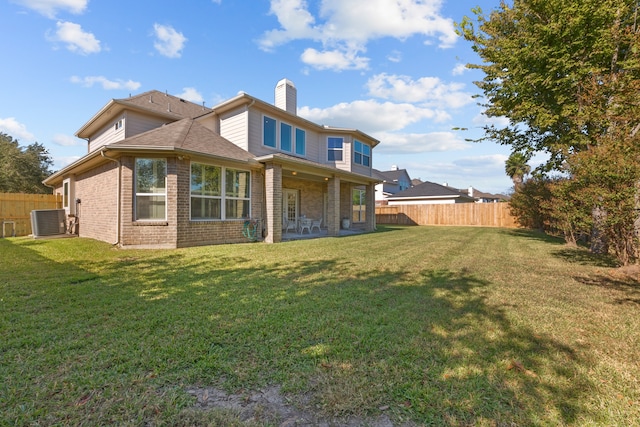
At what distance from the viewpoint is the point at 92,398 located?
82.4 inches

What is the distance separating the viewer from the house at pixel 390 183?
39.2 meters

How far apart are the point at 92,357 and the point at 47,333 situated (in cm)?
99

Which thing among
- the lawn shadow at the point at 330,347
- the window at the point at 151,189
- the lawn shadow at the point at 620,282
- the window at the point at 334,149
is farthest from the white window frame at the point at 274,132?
the lawn shadow at the point at 620,282

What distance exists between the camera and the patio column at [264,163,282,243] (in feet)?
35.9

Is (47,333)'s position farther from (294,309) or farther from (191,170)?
(191,170)

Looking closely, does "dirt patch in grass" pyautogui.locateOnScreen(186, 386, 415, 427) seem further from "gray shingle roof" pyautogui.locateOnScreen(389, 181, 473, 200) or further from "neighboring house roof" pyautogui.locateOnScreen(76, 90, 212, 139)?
"gray shingle roof" pyautogui.locateOnScreen(389, 181, 473, 200)

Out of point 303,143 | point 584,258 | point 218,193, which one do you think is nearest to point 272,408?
point 218,193

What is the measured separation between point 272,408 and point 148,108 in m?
13.6

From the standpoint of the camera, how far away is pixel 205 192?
10.0 metres

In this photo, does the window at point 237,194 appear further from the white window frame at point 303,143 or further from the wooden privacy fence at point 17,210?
the wooden privacy fence at point 17,210

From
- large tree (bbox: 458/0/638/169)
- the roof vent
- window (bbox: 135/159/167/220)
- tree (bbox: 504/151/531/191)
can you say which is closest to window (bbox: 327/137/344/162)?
the roof vent

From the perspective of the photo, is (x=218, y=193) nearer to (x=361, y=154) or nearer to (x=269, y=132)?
(x=269, y=132)

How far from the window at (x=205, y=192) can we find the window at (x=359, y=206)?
1011 centimetres

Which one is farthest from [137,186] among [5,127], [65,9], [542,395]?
[5,127]
